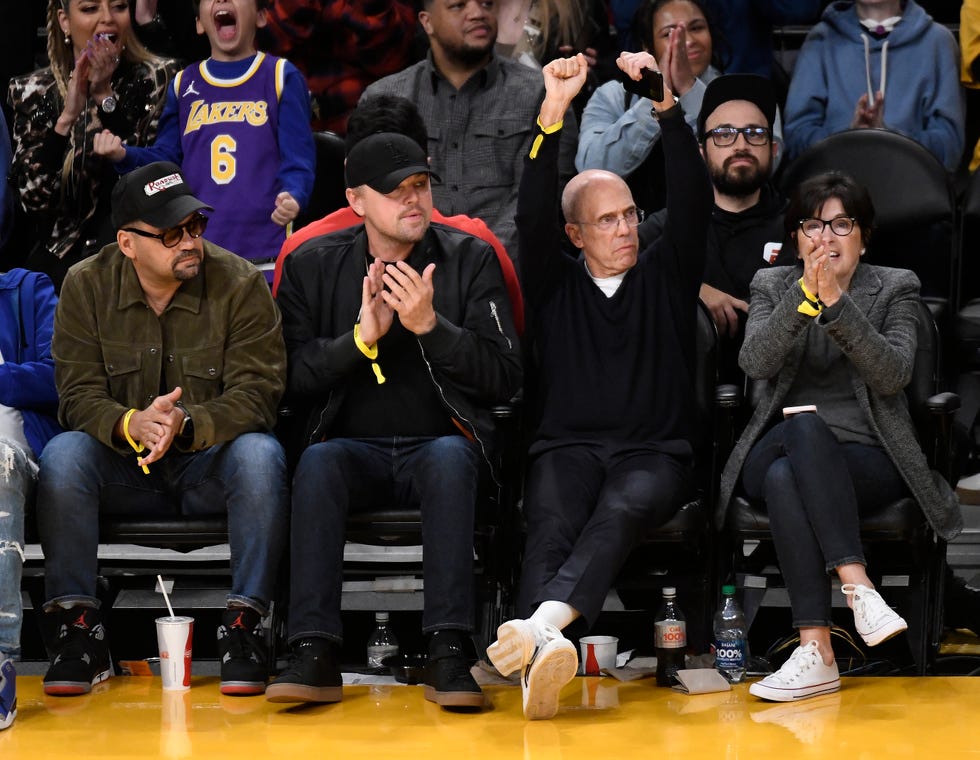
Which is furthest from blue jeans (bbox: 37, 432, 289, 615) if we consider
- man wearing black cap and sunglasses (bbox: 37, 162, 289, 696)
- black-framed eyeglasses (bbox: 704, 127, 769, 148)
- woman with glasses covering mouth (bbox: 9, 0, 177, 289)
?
black-framed eyeglasses (bbox: 704, 127, 769, 148)

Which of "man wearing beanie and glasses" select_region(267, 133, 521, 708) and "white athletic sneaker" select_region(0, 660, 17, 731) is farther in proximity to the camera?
"man wearing beanie and glasses" select_region(267, 133, 521, 708)

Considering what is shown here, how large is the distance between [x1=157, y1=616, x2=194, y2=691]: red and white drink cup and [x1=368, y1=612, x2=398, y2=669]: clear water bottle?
1.76 feet

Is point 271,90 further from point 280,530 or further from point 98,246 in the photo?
point 280,530

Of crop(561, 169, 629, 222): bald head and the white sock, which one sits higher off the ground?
crop(561, 169, 629, 222): bald head

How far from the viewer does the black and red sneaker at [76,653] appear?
4.16 meters

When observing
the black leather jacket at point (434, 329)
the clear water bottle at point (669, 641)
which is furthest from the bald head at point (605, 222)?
the clear water bottle at point (669, 641)

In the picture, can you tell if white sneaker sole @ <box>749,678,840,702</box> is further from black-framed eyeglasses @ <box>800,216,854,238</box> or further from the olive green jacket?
the olive green jacket

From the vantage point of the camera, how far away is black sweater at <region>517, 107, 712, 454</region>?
457cm

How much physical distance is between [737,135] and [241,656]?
94.4 inches

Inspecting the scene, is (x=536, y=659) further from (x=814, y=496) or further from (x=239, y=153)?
(x=239, y=153)

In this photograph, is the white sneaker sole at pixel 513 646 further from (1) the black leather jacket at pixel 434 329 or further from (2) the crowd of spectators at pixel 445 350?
(1) the black leather jacket at pixel 434 329

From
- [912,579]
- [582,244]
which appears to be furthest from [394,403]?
[912,579]

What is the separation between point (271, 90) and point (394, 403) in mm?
1630

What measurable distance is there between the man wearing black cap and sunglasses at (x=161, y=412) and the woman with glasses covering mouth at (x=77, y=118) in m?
1.27
